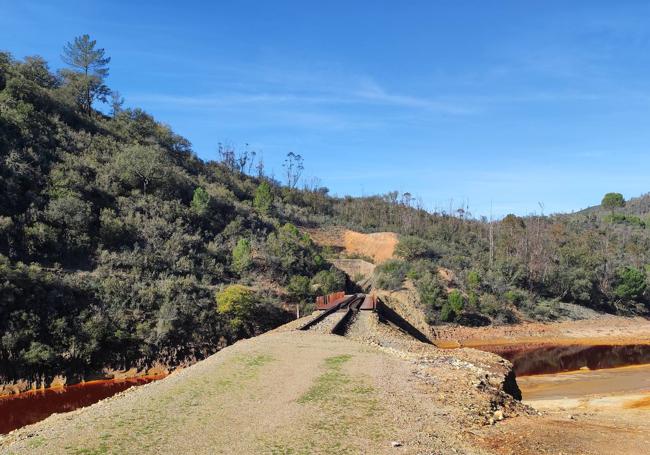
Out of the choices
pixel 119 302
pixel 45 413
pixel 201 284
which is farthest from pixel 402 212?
pixel 45 413

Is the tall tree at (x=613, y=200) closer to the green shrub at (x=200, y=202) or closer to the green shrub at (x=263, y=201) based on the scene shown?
the green shrub at (x=263, y=201)

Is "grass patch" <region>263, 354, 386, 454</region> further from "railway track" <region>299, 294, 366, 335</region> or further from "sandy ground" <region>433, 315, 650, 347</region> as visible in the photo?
"sandy ground" <region>433, 315, 650, 347</region>

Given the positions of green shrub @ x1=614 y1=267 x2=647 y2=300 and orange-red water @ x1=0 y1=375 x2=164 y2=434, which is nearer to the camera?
orange-red water @ x1=0 y1=375 x2=164 y2=434

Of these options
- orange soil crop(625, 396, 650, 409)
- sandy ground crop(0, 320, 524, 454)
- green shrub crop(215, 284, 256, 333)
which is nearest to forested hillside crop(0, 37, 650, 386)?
green shrub crop(215, 284, 256, 333)

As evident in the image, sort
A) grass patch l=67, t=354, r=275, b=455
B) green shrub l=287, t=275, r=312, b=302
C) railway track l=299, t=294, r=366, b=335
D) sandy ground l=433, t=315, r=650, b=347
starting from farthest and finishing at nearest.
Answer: sandy ground l=433, t=315, r=650, b=347 → green shrub l=287, t=275, r=312, b=302 → railway track l=299, t=294, r=366, b=335 → grass patch l=67, t=354, r=275, b=455

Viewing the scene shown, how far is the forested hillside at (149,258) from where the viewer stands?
26734mm

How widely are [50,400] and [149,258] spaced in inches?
598

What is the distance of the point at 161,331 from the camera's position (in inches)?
1086

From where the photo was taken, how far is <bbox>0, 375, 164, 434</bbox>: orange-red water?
18.5 m

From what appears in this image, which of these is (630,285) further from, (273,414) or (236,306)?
(273,414)

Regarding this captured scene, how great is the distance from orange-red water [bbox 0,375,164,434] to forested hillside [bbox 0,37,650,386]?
4.80ft

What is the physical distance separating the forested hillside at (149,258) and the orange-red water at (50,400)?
4.80 feet

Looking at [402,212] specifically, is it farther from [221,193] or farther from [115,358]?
[115,358]

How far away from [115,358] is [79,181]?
19503 millimetres
